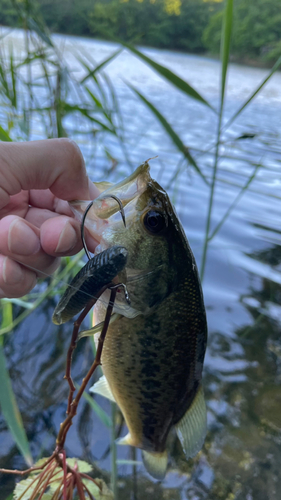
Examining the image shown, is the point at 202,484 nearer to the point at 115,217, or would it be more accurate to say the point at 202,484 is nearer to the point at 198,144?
the point at 115,217

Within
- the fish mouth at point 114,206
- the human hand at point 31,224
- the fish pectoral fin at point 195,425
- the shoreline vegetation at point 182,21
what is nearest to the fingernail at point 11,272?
the human hand at point 31,224

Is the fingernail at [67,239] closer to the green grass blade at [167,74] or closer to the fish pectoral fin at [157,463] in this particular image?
the green grass blade at [167,74]

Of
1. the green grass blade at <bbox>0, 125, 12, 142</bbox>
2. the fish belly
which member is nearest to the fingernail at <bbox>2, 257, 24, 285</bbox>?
the fish belly

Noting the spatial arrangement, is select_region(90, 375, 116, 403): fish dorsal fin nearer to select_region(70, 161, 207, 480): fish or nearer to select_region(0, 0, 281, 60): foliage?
select_region(70, 161, 207, 480): fish

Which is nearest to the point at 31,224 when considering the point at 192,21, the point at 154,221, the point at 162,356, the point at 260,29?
the point at 154,221

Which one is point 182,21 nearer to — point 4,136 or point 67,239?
point 4,136

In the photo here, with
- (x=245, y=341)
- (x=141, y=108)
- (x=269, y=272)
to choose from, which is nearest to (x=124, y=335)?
(x=245, y=341)
